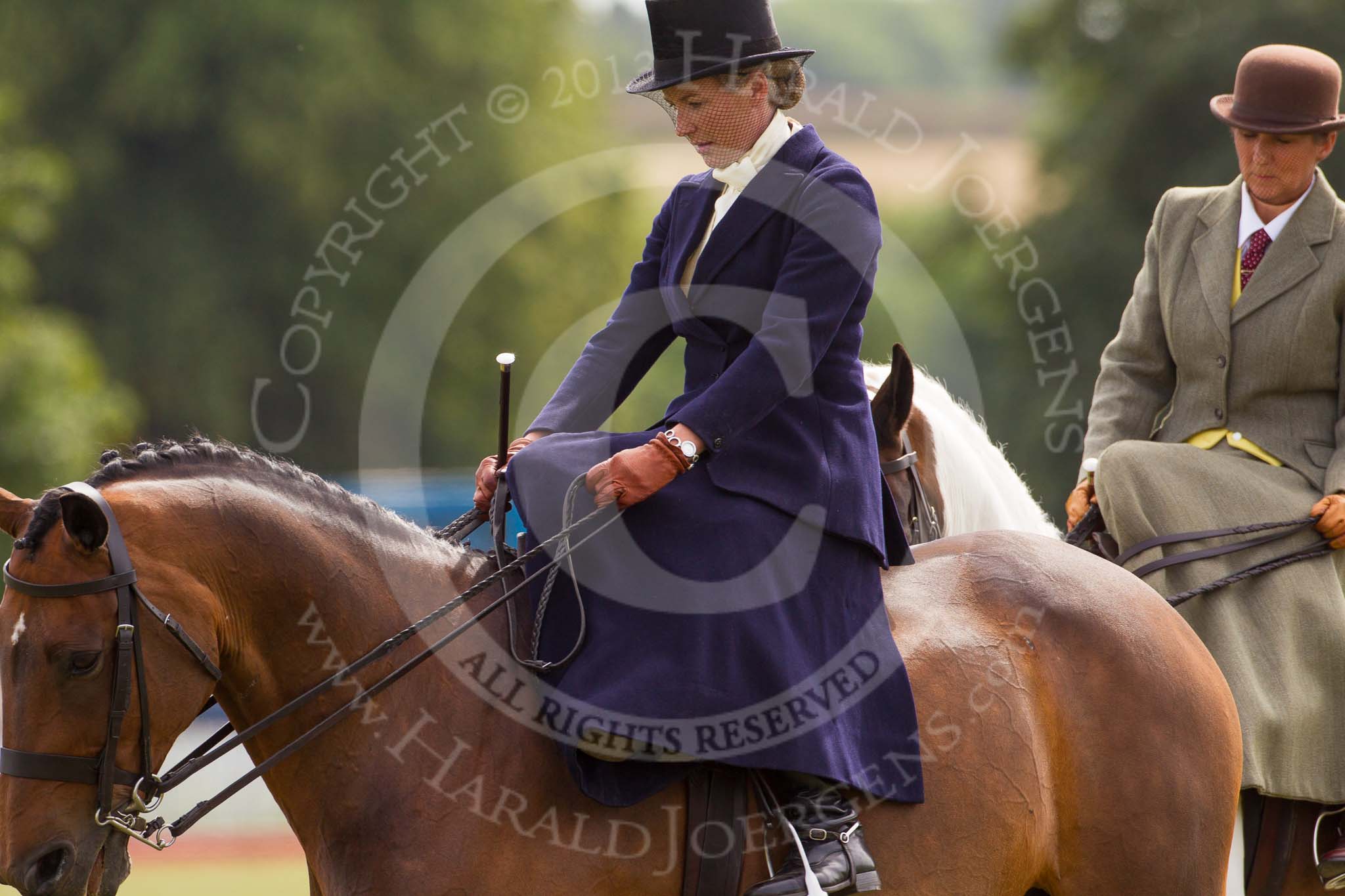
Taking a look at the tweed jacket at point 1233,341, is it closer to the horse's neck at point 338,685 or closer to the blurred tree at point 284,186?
the horse's neck at point 338,685

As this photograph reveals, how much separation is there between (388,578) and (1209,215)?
124 inches

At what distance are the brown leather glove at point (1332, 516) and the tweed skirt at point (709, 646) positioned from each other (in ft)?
5.72

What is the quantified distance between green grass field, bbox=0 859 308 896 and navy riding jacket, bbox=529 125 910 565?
611 centimetres

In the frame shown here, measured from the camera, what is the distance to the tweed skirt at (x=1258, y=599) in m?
4.48

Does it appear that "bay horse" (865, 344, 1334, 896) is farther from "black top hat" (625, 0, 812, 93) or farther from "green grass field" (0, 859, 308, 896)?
"green grass field" (0, 859, 308, 896)

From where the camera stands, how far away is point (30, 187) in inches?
619

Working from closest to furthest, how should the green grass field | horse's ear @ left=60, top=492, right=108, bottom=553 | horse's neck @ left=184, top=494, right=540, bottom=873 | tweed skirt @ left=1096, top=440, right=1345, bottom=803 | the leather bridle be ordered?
horse's ear @ left=60, top=492, right=108, bottom=553 → horse's neck @ left=184, top=494, right=540, bottom=873 → tweed skirt @ left=1096, top=440, right=1345, bottom=803 → the leather bridle → the green grass field

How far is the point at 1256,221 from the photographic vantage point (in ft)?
16.2

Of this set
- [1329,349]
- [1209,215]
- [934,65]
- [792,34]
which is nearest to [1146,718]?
[1329,349]

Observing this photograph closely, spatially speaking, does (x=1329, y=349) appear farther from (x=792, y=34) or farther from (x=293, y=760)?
(x=792, y=34)

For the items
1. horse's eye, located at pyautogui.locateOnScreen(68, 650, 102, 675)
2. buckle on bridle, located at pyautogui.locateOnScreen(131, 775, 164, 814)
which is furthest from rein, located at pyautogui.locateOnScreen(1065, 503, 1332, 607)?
horse's eye, located at pyautogui.locateOnScreen(68, 650, 102, 675)

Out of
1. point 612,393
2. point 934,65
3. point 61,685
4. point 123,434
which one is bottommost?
point 61,685

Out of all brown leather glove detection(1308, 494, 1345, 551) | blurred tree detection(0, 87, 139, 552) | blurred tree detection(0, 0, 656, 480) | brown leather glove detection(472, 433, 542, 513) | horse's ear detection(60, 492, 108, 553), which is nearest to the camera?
horse's ear detection(60, 492, 108, 553)

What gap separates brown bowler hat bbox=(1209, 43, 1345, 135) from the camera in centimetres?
461
